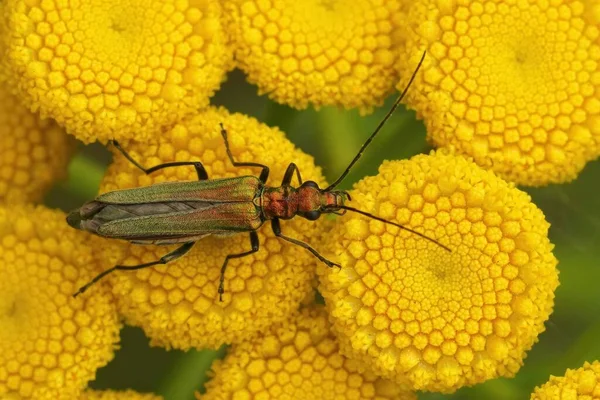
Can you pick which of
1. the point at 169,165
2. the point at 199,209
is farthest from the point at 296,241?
the point at 169,165

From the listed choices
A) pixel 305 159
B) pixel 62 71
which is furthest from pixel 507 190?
pixel 62 71

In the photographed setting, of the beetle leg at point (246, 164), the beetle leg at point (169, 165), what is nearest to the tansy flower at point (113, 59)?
the beetle leg at point (169, 165)

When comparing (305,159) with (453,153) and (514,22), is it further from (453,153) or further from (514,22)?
(514,22)

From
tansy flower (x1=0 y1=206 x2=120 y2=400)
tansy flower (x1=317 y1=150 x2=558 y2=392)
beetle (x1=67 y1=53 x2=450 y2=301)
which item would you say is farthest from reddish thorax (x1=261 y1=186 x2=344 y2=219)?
tansy flower (x1=0 y1=206 x2=120 y2=400)

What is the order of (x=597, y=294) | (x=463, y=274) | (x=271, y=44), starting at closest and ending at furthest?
1. (x=463, y=274)
2. (x=271, y=44)
3. (x=597, y=294)

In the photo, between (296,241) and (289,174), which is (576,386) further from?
(289,174)
